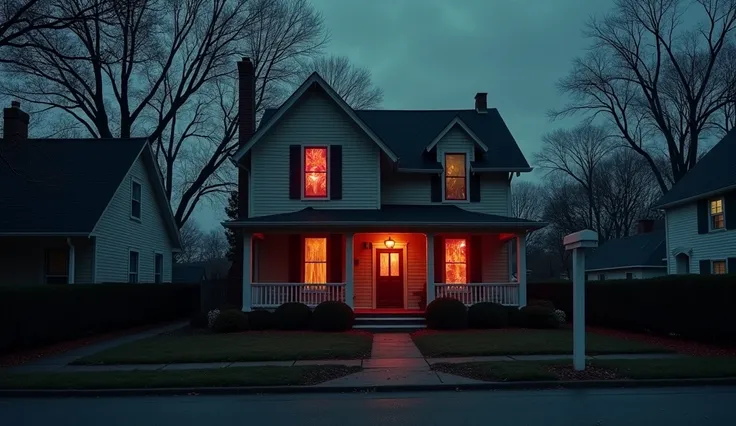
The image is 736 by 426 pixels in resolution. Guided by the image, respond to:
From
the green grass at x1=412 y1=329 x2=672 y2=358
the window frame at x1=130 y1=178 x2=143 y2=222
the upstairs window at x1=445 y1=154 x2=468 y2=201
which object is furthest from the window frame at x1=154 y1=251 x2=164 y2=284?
the green grass at x1=412 y1=329 x2=672 y2=358

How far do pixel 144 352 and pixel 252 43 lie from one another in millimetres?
28410

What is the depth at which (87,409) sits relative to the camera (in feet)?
→ 34.1

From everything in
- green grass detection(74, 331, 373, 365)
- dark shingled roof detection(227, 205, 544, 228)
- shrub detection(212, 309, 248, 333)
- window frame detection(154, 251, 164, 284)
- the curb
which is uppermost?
dark shingled roof detection(227, 205, 544, 228)

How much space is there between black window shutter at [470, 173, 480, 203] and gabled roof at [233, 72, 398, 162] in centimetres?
350

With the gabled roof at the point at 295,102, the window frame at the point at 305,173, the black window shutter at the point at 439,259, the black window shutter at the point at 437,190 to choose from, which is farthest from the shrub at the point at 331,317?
the black window shutter at the point at 437,190

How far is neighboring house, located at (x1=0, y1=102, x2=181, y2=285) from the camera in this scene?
2236 centimetres

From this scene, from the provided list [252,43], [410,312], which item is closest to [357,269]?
[410,312]

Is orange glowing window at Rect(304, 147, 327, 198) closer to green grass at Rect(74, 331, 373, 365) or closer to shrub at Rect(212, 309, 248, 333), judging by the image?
shrub at Rect(212, 309, 248, 333)

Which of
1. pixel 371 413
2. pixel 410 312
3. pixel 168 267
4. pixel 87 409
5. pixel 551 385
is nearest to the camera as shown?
pixel 371 413

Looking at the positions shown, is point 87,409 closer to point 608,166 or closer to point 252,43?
point 252,43

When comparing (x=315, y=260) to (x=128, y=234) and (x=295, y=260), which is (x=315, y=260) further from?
(x=128, y=234)

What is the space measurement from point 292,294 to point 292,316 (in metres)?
1.69

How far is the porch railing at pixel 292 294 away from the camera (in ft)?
73.9

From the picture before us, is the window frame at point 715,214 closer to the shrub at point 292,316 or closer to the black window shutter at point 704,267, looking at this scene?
the black window shutter at point 704,267
